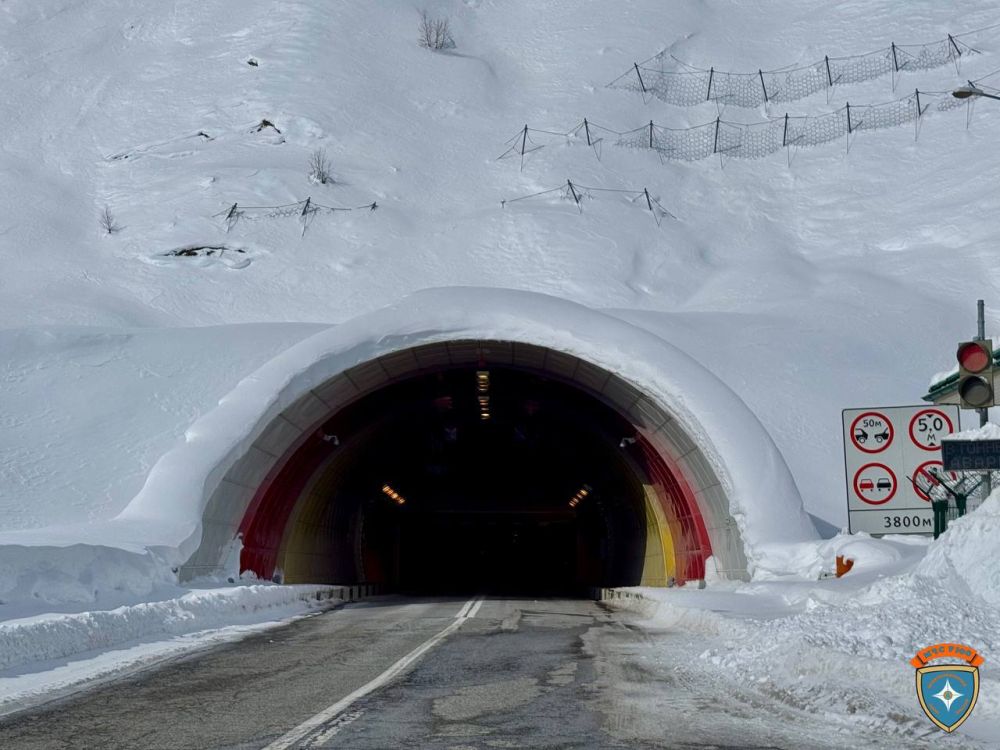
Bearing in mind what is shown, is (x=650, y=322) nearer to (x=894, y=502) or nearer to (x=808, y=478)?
(x=808, y=478)

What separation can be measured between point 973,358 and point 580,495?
3862 centimetres

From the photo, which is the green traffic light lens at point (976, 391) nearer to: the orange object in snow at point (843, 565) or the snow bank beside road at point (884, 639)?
the snow bank beside road at point (884, 639)

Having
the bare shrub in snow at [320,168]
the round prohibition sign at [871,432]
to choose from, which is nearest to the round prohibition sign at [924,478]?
the round prohibition sign at [871,432]

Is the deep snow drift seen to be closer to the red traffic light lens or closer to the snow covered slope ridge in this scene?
the snow covered slope ridge

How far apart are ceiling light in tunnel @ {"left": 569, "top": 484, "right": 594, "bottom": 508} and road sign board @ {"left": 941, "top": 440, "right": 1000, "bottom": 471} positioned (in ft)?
113

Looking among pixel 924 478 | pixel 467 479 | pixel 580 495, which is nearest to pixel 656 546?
pixel 580 495

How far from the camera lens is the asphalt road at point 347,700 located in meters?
7.74

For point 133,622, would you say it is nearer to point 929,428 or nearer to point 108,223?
point 929,428

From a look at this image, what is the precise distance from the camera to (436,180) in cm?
6000

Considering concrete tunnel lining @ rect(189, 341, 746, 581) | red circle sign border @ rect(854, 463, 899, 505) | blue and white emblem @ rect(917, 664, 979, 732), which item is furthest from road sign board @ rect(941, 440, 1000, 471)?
concrete tunnel lining @ rect(189, 341, 746, 581)

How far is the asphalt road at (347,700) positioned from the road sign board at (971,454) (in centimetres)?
371

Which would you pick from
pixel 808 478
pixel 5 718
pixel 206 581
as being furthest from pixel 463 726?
pixel 808 478

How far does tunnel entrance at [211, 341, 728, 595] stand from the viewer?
2667cm

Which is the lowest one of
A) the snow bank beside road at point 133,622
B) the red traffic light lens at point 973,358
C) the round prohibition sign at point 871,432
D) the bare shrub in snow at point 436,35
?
the snow bank beside road at point 133,622
